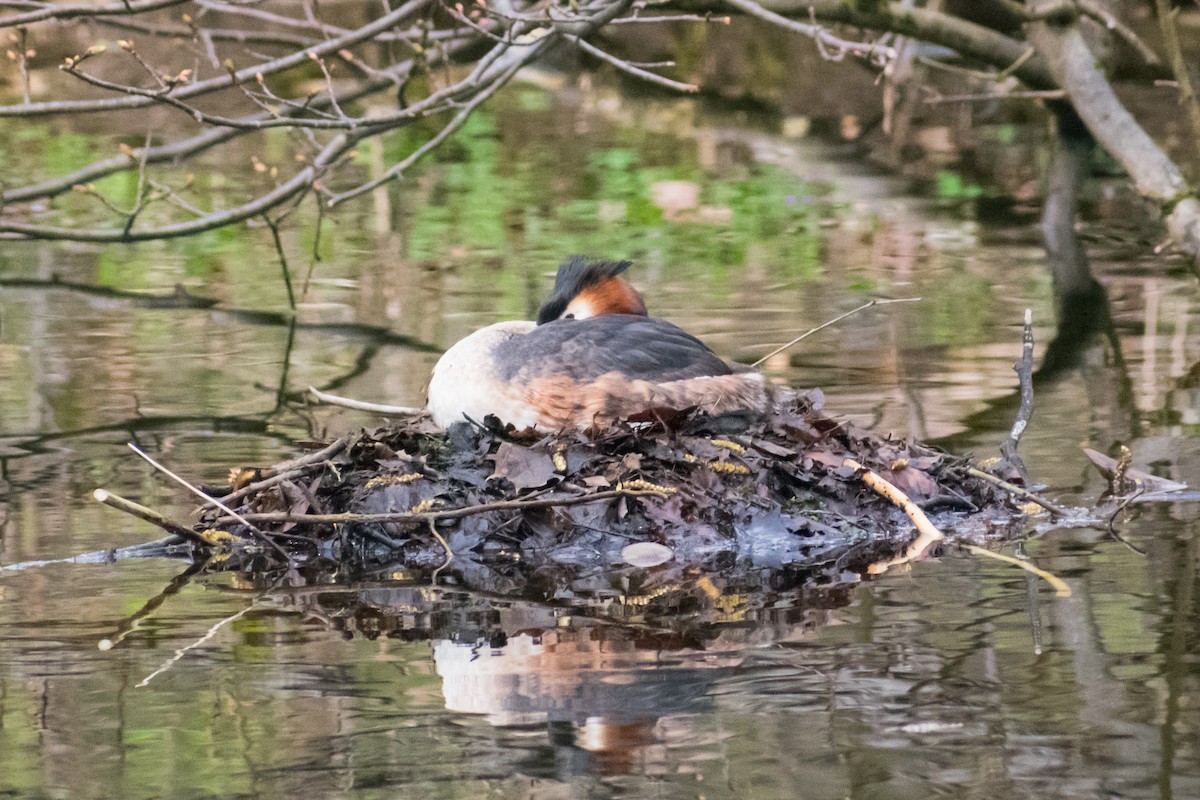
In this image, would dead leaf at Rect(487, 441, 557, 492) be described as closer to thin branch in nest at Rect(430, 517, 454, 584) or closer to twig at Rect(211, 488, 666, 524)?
twig at Rect(211, 488, 666, 524)

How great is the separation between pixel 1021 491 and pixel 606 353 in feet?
4.59

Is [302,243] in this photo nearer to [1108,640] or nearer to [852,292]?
[852,292]

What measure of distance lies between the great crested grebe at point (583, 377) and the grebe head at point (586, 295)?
1.73ft

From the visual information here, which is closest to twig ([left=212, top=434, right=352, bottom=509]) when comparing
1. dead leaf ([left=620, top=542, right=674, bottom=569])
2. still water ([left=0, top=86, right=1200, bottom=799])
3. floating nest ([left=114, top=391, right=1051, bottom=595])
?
floating nest ([left=114, top=391, right=1051, bottom=595])

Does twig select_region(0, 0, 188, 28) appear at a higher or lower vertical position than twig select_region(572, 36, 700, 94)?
higher

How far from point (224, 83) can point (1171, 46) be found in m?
4.48

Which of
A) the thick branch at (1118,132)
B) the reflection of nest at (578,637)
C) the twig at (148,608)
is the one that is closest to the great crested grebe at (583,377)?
the reflection of nest at (578,637)

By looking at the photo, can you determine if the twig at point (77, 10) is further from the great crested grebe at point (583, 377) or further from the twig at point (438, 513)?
the twig at point (438, 513)

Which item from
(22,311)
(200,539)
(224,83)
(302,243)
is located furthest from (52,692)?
(302,243)

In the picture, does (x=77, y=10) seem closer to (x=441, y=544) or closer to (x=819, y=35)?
(x=819, y=35)

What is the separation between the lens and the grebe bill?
588 centimetres

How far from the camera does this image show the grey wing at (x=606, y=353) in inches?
234

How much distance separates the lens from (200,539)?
5.50 m

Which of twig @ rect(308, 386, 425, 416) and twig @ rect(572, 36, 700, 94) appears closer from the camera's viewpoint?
twig @ rect(308, 386, 425, 416)
